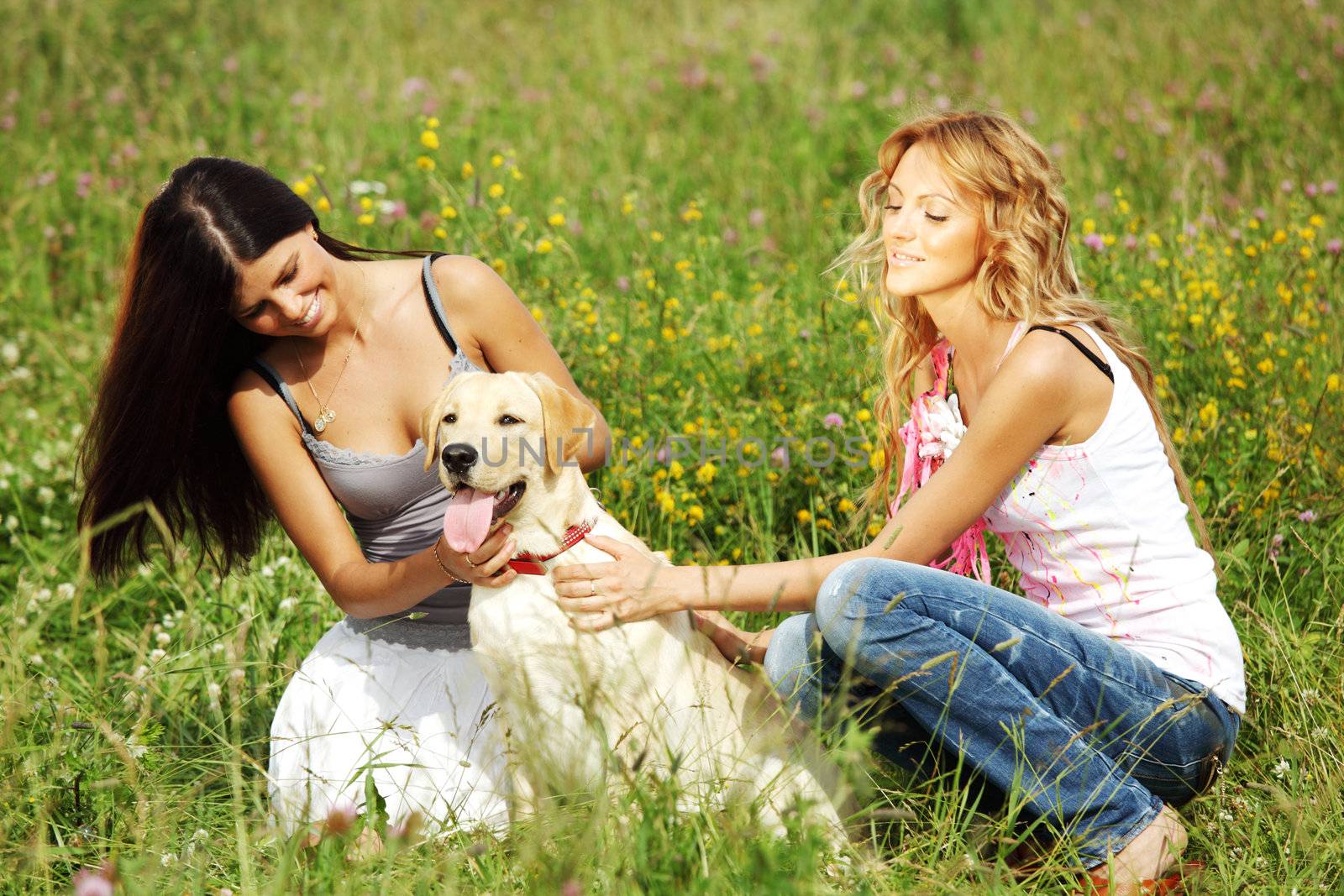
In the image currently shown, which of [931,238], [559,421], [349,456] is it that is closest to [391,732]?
[349,456]

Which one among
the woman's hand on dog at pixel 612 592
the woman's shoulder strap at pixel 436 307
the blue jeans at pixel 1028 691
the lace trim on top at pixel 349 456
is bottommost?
the blue jeans at pixel 1028 691

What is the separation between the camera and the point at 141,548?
3021 mm

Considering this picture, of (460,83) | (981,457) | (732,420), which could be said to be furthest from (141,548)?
(460,83)

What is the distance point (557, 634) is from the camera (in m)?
2.44

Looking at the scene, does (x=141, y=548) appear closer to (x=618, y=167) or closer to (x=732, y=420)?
(x=732, y=420)

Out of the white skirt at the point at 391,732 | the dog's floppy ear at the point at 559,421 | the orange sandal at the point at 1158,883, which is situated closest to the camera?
the orange sandal at the point at 1158,883

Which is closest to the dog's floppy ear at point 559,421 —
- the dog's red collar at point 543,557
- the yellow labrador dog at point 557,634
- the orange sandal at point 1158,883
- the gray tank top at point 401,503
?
the yellow labrador dog at point 557,634

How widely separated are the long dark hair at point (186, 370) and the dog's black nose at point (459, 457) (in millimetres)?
645

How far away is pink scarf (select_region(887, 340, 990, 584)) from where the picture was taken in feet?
8.73

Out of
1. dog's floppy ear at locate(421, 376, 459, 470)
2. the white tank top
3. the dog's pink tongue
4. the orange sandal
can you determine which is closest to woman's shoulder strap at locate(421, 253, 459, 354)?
dog's floppy ear at locate(421, 376, 459, 470)

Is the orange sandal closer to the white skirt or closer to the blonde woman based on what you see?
the blonde woman

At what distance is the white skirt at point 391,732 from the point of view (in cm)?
266

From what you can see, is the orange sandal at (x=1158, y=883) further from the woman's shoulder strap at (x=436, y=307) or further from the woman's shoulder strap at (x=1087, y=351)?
the woman's shoulder strap at (x=436, y=307)

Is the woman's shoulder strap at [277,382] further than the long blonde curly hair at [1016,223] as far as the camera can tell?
Yes
